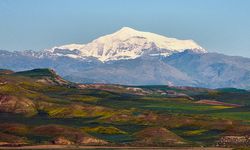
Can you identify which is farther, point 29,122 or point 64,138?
point 29,122

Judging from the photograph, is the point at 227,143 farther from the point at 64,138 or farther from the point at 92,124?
the point at 92,124

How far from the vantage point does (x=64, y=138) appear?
15288cm

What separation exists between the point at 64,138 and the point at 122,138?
47.0ft

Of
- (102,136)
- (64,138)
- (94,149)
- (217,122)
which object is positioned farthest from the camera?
(217,122)

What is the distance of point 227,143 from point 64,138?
99.6 feet

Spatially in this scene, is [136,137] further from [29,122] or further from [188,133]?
[29,122]

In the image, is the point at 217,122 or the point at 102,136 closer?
the point at 102,136

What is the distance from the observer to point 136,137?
532 ft

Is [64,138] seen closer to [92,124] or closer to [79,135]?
[79,135]

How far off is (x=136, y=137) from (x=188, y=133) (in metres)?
16.6

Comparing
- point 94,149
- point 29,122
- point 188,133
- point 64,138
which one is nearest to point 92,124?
point 29,122

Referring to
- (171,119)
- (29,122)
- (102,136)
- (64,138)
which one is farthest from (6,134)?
(171,119)

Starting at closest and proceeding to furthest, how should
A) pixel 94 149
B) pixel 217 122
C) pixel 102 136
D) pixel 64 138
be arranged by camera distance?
pixel 94 149, pixel 64 138, pixel 102 136, pixel 217 122

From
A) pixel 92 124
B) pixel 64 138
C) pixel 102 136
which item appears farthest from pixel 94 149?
pixel 92 124
